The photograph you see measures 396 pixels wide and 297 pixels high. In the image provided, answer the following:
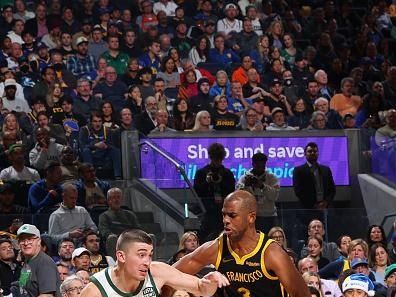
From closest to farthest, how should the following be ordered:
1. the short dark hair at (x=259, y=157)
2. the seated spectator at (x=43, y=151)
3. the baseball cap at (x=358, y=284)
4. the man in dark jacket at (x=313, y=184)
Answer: the baseball cap at (x=358, y=284) → the seated spectator at (x=43, y=151) → the short dark hair at (x=259, y=157) → the man in dark jacket at (x=313, y=184)

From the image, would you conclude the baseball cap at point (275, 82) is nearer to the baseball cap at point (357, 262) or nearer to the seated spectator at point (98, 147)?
the seated spectator at point (98, 147)

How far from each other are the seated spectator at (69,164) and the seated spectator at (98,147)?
49 cm

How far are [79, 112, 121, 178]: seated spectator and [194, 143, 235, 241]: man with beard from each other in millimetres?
1256

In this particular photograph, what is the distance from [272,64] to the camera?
2267 cm

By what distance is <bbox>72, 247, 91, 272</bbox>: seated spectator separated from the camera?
14.1 metres

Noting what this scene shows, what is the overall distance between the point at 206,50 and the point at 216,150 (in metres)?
4.99

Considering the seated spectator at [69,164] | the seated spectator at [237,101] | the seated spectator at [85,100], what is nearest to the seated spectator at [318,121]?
the seated spectator at [237,101]

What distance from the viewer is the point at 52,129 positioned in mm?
18172

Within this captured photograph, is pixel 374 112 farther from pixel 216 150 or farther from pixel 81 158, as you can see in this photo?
pixel 81 158

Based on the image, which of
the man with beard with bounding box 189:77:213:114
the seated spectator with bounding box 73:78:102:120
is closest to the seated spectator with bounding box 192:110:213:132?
the man with beard with bounding box 189:77:213:114

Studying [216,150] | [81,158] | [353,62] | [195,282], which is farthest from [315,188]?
[195,282]

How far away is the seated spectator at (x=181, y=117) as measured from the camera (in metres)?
19.6

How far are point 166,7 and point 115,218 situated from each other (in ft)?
27.4

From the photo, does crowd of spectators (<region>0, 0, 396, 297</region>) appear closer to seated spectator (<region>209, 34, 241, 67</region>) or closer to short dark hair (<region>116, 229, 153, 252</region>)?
seated spectator (<region>209, 34, 241, 67</region>)
